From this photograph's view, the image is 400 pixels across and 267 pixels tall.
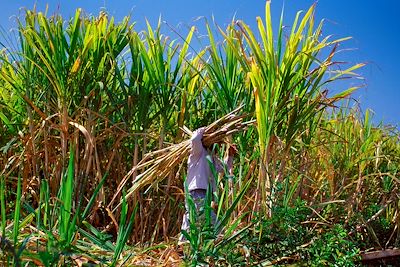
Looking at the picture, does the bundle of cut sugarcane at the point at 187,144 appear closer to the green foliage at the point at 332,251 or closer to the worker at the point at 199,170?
the worker at the point at 199,170

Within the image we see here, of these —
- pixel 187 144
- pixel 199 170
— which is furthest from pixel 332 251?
pixel 187 144

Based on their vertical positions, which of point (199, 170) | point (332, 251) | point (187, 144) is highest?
point (187, 144)

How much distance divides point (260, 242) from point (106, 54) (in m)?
1.48

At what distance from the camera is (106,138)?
3.77 meters

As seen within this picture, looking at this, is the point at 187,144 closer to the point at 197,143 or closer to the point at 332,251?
the point at 197,143

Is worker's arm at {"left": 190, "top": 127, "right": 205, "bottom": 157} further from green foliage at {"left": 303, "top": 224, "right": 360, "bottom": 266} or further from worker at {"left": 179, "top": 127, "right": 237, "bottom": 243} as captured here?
green foliage at {"left": 303, "top": 224, "right": 360, "bottom": 266}

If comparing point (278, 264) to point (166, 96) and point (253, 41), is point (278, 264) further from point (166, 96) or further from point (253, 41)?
point (166, 96)

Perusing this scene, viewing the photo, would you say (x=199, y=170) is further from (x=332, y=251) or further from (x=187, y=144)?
(x=332, y=251)

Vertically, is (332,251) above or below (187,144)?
below

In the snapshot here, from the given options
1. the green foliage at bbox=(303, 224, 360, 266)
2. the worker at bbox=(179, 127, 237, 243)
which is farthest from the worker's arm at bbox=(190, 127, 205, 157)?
the green foliage at bbox=(303, 224, 360, 266)

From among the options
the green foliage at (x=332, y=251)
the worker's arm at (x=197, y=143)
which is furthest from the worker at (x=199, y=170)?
the green foliage at (x=332, y=251)

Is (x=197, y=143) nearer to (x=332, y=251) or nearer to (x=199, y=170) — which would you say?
(x=199, y=170)

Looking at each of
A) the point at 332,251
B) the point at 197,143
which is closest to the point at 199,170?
the point at 197,143

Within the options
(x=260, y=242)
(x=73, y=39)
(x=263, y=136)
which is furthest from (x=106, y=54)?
(x=260, y=242)
